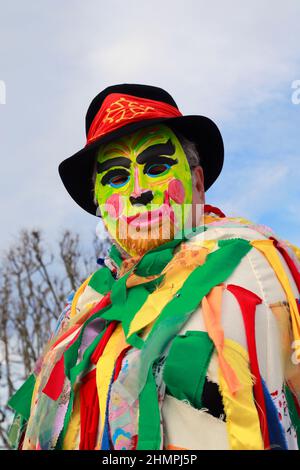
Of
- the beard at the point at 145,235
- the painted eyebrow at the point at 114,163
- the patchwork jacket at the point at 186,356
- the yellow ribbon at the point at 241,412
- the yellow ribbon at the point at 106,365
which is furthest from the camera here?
the painted eyebrow at the point at 114,163

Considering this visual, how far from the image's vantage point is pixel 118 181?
2408 millimetres

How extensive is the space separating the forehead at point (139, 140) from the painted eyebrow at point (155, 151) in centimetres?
2

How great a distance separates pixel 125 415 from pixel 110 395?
0.11m

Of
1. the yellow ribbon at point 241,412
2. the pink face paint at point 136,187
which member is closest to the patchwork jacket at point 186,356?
the yellow ribbon at point 241,412

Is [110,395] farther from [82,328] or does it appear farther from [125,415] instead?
[82,328]

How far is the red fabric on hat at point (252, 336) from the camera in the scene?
1700 millimetres

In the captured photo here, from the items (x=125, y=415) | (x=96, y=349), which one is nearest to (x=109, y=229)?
(x=96, y=349)

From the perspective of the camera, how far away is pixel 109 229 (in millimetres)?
2412

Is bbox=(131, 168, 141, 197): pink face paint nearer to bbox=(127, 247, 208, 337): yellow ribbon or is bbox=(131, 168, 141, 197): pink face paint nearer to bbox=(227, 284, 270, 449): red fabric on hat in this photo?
bbox=(127, 247, 208, 337): yellow ribbon

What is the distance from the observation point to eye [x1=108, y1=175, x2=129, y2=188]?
2390 mm

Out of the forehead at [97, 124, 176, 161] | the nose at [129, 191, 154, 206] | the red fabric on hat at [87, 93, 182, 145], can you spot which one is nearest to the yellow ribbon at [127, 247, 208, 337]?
the nose at [129, 191, 154, 206]

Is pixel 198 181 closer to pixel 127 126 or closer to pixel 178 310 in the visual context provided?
pixel 127 126

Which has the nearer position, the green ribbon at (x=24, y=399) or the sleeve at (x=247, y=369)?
the sleeve at (x=247, y=369)

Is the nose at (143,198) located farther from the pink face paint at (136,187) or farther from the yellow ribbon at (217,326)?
the yellow ribbon at (217,326)
